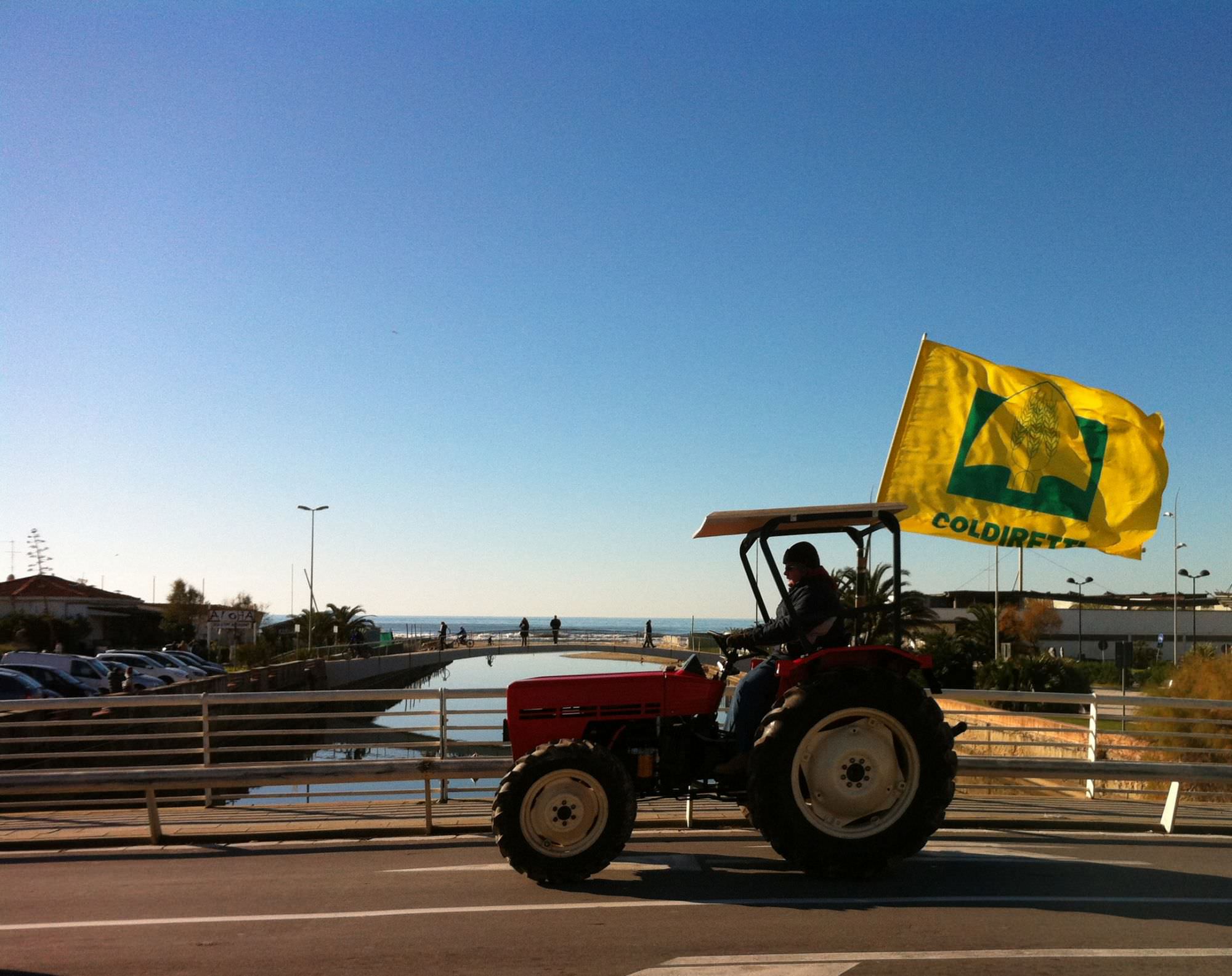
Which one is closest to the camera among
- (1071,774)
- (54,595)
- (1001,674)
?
(1071,774)

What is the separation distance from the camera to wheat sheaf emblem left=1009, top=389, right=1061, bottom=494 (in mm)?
11242

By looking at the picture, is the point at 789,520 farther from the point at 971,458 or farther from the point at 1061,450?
the point at 1061,450

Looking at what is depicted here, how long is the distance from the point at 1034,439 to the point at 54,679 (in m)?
25.2

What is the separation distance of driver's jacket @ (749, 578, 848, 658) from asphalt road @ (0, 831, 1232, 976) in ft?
4.91

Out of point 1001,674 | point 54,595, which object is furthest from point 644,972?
point 54,595

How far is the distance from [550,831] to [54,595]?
214ft

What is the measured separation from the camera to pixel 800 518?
23.6 ft

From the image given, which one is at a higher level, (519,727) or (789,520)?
(789,520)

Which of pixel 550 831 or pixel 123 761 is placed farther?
pixel 123 761

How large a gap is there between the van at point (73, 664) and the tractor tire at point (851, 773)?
29.2m

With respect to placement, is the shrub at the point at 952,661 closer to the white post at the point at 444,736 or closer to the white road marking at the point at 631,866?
the white post at the point at 444,736

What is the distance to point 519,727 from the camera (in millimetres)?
7191

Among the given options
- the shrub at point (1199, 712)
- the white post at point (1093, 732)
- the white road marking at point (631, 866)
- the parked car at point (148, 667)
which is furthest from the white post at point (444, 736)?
the parked car at point (148, 667)

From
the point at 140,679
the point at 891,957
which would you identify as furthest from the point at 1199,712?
the point at 140,679
